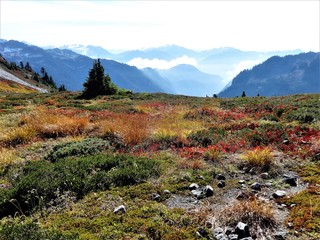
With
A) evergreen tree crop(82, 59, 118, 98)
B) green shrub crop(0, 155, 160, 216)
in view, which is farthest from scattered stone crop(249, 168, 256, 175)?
evergreen tree crop(82, 59, 118, 98)

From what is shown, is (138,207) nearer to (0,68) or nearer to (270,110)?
(270,110)

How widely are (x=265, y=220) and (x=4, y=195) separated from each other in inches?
253

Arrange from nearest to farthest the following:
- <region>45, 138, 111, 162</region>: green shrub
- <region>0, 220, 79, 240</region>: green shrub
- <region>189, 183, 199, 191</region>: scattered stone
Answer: <region>0, 220, 79, 240</region>: green shrub → <region>189, 183, 199, 191</region>: scattered stone → <region>45, 138, 111, 162</region>: green shrub

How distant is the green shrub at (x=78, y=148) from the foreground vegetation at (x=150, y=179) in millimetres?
40

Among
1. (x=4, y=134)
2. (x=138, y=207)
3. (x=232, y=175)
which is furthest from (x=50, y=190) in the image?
(x=4, y=134)

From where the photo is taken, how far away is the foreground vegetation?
667 cm

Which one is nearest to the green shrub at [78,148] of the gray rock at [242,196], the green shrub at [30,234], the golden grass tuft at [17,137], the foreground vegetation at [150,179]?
the foreground vegetation at [150,179]

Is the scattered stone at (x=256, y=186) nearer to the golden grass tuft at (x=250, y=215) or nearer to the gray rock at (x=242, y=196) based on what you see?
the gray rock at (x=242, y=196)

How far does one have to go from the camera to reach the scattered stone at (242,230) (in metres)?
6.27

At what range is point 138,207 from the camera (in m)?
7.62

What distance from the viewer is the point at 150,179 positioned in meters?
9.45

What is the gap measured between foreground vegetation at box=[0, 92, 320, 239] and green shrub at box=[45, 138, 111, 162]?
0.13ft

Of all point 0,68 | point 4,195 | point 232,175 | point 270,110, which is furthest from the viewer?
point 0,68

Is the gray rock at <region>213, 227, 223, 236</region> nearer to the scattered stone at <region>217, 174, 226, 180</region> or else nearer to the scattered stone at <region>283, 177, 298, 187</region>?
the scattered stone at <region>217, 174, 226, 180</region>
